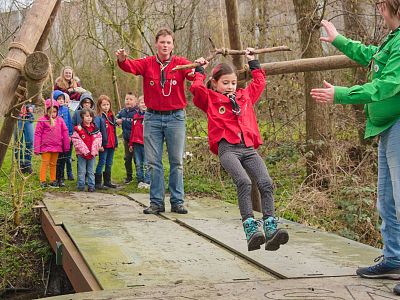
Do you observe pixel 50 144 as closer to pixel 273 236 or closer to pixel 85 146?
pixel 85 146

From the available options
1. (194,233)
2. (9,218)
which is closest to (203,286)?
(194,233)

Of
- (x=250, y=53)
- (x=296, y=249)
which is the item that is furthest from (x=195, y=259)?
(x=250, y=53)

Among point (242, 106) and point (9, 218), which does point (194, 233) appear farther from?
point (9, 218)

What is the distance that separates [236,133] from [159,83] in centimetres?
208

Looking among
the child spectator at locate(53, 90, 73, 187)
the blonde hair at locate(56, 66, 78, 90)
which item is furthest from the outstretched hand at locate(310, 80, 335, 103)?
the blonde hair at locate(56, 66, 78, 90)

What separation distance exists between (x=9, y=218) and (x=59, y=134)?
2.33 m

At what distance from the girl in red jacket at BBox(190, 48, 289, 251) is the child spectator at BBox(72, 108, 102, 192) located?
511 centimetres

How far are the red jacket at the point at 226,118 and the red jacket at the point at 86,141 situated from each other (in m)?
5.19

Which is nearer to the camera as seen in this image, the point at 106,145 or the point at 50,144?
the point at 50,144

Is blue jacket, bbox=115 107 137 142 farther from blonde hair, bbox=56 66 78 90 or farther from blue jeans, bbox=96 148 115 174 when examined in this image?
blonde hair, bbox=56 66 78 90

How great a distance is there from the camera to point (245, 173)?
4965 mm

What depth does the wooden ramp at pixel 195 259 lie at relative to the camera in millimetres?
3924

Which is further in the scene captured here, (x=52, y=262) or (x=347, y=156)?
(x=347, y=156)

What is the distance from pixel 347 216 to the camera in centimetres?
802
